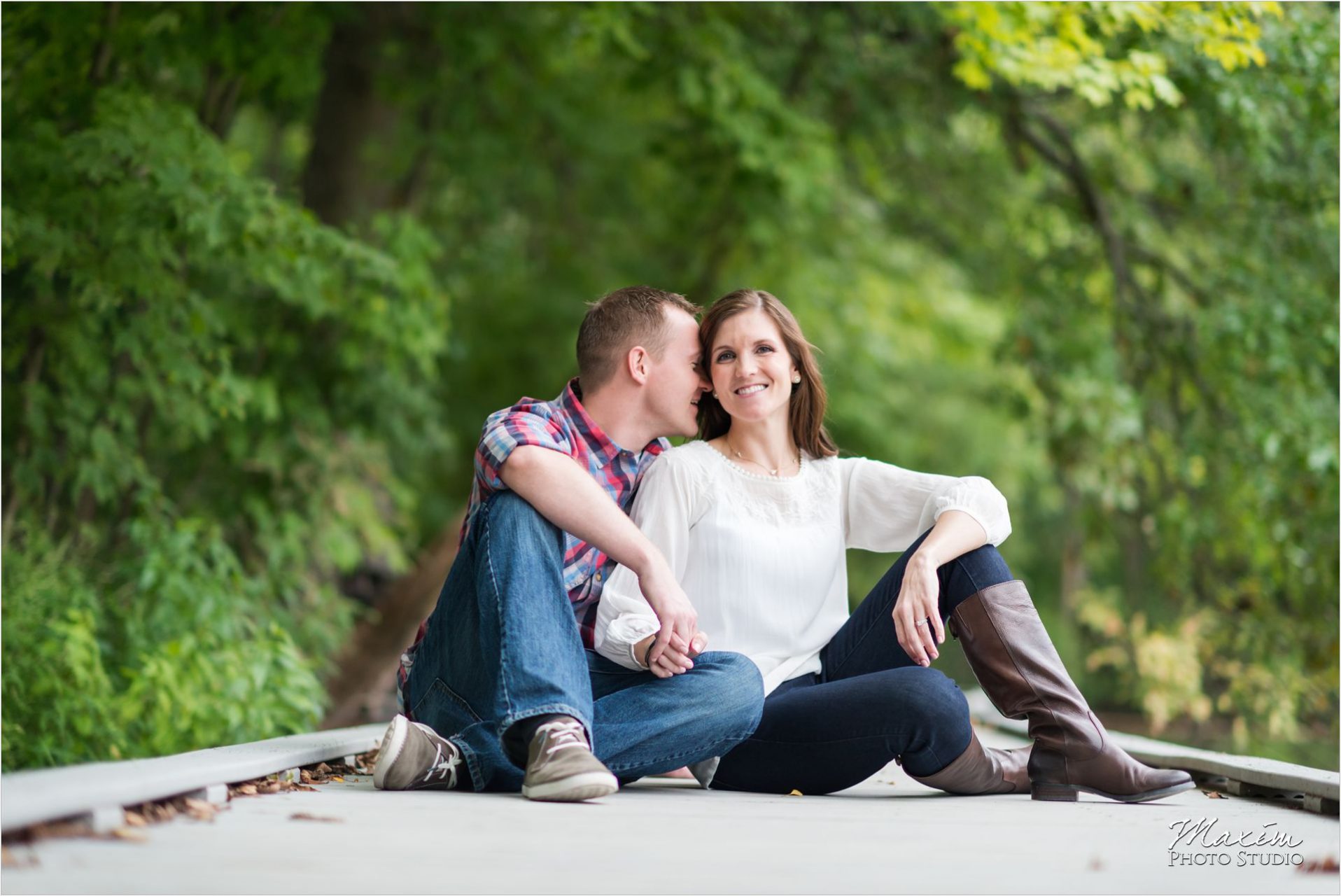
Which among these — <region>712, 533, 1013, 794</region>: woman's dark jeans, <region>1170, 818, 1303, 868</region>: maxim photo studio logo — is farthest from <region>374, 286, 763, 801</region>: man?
<region>1170, 818, 1303, 868</region>: maxim photo studio logo

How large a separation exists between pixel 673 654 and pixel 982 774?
0.81m

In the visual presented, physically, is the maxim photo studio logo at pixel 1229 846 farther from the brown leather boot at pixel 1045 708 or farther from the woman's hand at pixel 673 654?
the woman's hand at pixel 673 654

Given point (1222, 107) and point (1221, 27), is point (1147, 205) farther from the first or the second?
point (1221, 27)

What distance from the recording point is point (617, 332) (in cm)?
315

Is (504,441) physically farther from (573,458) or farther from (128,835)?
(128,835)

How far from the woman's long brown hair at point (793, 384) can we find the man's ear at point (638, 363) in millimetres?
194

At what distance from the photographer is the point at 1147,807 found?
2688 millimetres

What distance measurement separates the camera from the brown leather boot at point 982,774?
2881 millimetres

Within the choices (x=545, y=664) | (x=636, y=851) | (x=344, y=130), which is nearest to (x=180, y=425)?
(x=344, y=130)

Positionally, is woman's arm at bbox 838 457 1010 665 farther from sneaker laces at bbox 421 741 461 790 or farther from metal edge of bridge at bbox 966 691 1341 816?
sneaker laces at bbox 421 741 461 790

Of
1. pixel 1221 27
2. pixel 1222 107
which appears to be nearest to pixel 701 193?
pixel 1222 107

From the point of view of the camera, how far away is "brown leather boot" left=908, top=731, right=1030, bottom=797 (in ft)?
9.45

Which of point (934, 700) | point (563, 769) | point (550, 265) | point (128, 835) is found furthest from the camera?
point (550, 265)

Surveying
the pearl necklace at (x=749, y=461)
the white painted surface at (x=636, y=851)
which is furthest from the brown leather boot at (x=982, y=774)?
the pearl necklace at (x=749, y=461)
